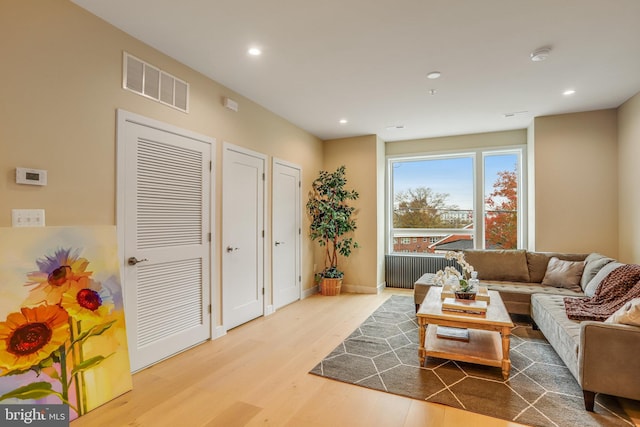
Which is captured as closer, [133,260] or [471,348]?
[133,260]

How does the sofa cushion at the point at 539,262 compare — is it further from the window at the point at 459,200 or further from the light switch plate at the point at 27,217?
the light switch plate at the point at 27,217

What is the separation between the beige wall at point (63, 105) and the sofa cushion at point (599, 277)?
15.0 ft

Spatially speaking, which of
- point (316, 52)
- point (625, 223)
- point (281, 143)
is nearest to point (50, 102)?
point (316, 52)

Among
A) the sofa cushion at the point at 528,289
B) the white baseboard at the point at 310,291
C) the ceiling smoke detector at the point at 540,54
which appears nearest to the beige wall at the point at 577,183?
the sofa cushion at the point at 528,289

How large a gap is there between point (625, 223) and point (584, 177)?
759mm

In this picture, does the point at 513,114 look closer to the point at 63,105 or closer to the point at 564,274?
the point at 564,274

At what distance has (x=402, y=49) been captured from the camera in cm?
282

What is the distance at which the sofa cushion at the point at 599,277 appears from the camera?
3.26 m

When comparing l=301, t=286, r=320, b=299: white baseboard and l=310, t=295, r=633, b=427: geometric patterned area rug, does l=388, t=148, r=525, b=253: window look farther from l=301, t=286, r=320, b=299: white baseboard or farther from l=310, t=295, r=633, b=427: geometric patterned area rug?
l=310, t=295, r=633, b=427: geometric patterned area rug

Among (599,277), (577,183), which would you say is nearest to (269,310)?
(599,277)

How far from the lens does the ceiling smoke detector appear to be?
9.09 feet

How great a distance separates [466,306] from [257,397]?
184 cm

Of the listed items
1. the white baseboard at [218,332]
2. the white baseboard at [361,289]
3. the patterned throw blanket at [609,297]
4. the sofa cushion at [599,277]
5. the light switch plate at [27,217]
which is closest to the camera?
the light switch plate at [27,217]

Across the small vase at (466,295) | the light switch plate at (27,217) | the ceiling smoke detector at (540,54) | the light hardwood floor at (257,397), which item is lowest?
the light hardwood floor at (257,397)
